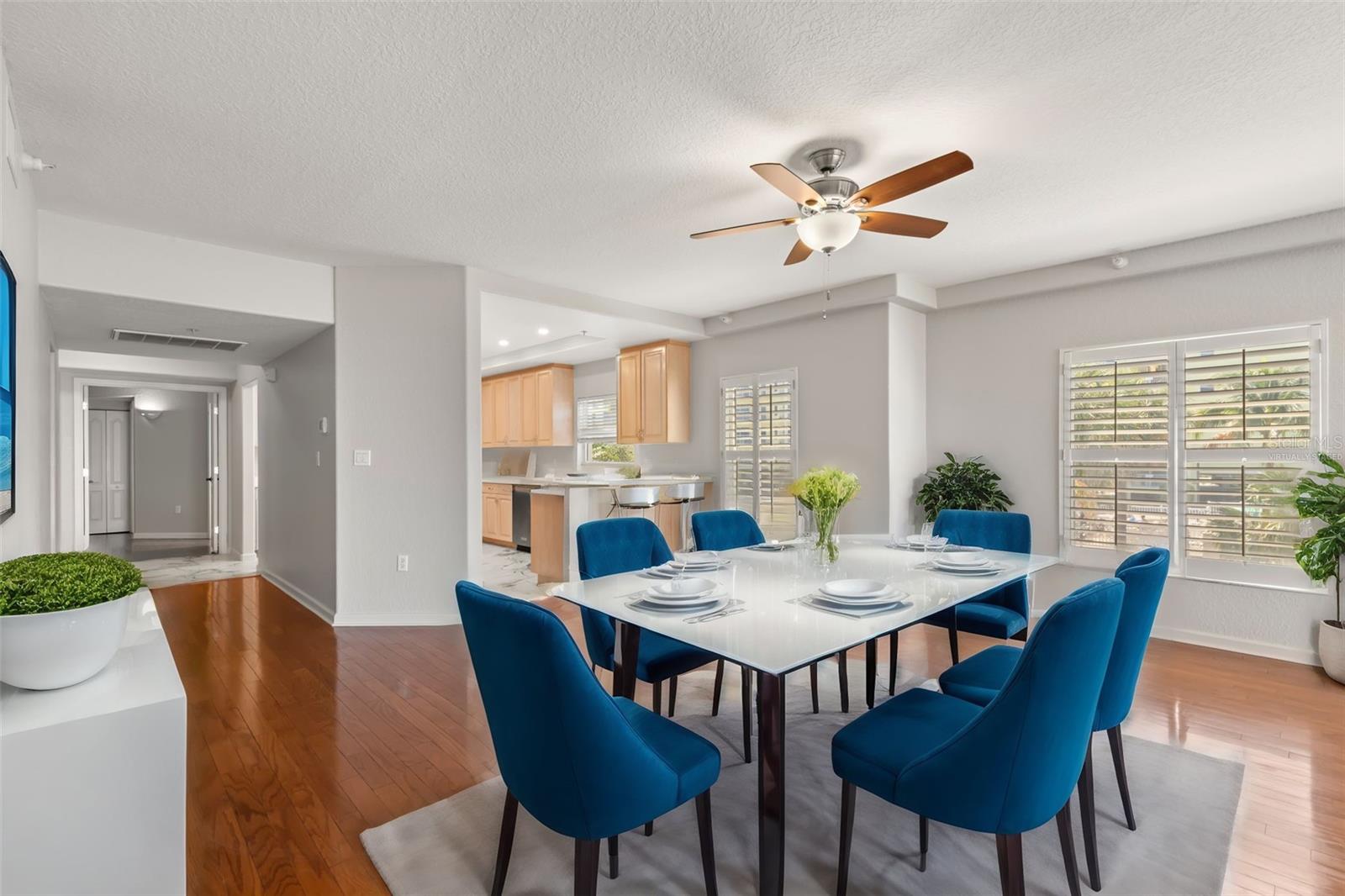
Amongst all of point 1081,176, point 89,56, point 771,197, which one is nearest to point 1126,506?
point 1081,176

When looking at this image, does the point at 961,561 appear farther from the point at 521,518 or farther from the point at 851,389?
the point at 521,518

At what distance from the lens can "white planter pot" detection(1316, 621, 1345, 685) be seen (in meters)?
3.28

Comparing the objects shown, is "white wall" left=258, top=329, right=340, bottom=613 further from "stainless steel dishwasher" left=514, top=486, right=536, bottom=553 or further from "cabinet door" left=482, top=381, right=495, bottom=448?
"cabinet door" left=482, top=381, right=495, bottom=448

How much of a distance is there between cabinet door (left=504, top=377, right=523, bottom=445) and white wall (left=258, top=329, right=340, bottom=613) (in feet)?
9.71

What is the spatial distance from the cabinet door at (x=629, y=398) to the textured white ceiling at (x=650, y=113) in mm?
2897

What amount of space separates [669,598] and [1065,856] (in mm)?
1194

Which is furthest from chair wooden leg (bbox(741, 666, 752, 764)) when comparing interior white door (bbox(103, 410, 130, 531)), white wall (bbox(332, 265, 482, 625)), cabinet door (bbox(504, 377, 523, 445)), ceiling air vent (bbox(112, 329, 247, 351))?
interior white door (bbox(103, 410, 130, 531))

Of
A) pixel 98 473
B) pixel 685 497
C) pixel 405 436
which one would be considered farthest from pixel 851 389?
pixel 98 473

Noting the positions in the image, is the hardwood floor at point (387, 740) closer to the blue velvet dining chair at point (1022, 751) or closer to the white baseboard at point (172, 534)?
the blue velvet dining chair at point (1022, 751)

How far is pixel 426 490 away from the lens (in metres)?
4.39

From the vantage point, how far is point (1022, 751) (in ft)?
4.50

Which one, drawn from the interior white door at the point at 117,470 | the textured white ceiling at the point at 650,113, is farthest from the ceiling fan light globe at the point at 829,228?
the interior white door at the point at 117,470

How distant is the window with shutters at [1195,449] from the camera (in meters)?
3.66

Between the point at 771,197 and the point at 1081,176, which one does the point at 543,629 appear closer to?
the point at 771,197
